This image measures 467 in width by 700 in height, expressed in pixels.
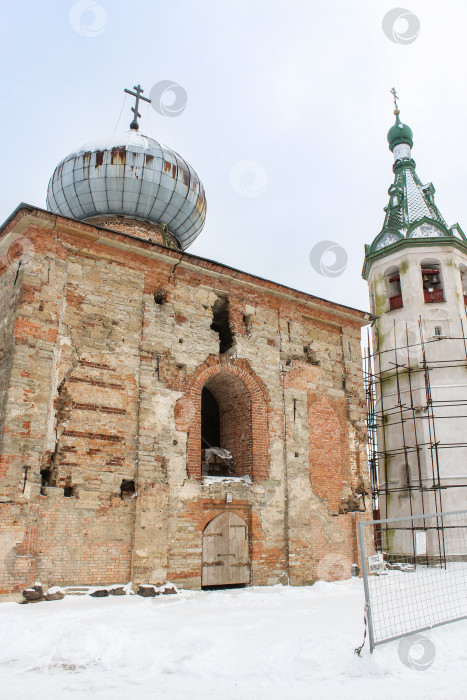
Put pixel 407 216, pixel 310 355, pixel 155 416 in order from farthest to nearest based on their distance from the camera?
pixel 407 216 → pixel 310 355 → pixel 155 416

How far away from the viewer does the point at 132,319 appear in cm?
1144

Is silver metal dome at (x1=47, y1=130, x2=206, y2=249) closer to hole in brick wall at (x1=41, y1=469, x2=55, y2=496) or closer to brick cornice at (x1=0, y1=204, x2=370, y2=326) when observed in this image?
brick cornice at (x1=0, y1=204, x2=370, y2=326)

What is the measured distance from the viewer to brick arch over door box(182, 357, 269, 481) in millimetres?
11602

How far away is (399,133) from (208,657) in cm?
2333

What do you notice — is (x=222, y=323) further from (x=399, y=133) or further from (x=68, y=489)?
(x=399, y=133)

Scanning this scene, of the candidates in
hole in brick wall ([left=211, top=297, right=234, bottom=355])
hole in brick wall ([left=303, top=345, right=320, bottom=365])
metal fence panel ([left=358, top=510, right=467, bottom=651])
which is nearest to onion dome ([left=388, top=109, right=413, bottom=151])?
hole in brick wall ([left=303, top=345, right=320, bottom=365])

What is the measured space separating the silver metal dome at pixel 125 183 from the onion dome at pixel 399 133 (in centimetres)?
1278

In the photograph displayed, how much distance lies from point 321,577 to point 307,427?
3.32m

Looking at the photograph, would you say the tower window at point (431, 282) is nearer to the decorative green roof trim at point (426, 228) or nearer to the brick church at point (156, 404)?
the decorative green roof trim at point (426, 228)

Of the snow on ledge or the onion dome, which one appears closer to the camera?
the snow on ledge

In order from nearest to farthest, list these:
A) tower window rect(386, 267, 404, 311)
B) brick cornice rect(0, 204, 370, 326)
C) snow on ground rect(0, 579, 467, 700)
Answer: snow on ground rect(0, 579, 467, 700) → brick cornice rect(0, 204, 370, 326) → tower window rect(386, 267, 404, 311)

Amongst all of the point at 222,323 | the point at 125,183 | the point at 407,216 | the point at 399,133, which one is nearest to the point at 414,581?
the point at 222,323

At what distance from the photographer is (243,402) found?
1277 centimetres

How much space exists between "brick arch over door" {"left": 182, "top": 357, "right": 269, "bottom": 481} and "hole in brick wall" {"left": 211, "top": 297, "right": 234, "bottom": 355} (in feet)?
A: 1.69
